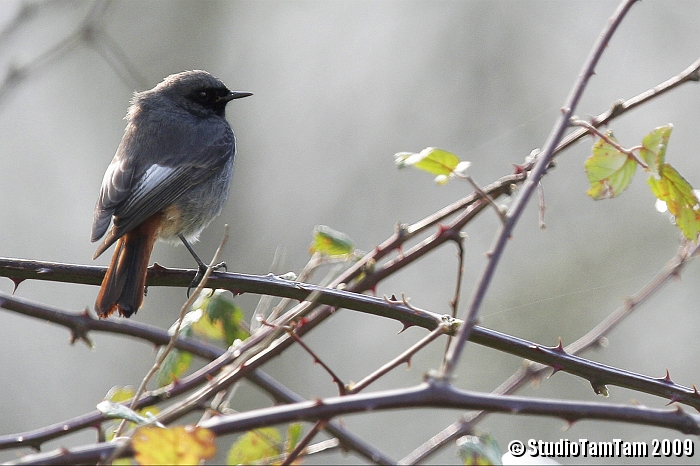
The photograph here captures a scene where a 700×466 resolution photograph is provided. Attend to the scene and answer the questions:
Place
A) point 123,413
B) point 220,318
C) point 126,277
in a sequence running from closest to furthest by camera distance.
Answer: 1. point 123,413
2. point 220,318
3. point 126,277

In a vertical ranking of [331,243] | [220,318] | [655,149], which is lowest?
[220,318]

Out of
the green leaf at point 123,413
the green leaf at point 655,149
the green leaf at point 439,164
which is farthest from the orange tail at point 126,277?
the green leaf at point 655,149

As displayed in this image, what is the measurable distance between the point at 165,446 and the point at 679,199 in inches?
63.3

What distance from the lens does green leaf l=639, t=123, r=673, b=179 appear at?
7.13 ft

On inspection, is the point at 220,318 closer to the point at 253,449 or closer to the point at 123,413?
the point at 253,449

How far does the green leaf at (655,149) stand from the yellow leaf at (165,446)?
146 centimetres

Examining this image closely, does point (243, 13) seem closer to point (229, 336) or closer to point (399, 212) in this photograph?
point (399, 212)

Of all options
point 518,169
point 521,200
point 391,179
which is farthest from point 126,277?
point 391,179

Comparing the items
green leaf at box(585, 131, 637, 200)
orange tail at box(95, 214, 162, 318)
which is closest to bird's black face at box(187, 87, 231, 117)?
orange tail at box(95, 214, 162, 318)

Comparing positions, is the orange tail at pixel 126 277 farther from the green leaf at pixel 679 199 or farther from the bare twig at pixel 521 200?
the green leaf at pixel 679 199

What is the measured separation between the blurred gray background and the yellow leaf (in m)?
8.38

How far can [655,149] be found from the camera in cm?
220

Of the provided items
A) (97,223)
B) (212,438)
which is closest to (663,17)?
(97,223)

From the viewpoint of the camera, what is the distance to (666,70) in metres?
12.0
